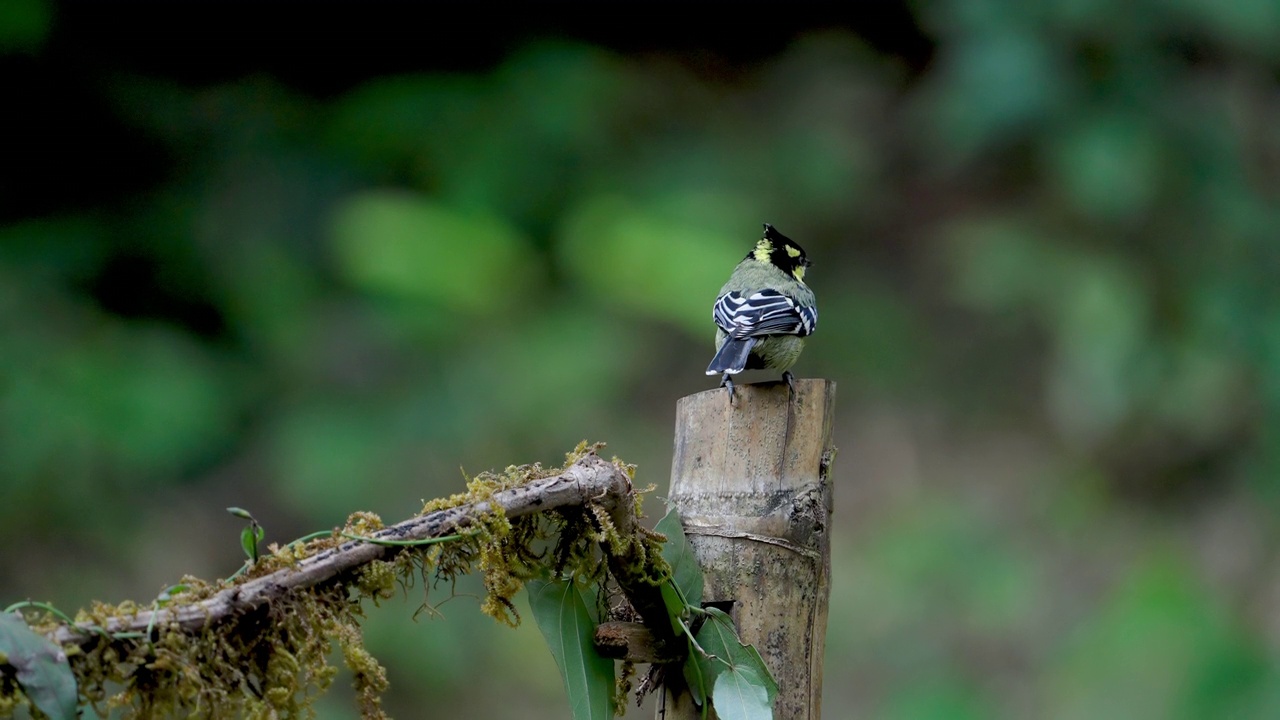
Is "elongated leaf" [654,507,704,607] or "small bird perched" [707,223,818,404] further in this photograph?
"small bird perched" [707,223,818,404]

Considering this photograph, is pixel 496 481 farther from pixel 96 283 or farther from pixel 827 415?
pixel 96 283

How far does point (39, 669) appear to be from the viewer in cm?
127

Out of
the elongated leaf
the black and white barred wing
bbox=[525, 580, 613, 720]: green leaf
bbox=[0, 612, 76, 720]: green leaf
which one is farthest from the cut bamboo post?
bbox=[0, 612, 76, 720]: green leaf

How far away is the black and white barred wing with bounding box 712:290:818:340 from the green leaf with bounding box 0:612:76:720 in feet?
6.14

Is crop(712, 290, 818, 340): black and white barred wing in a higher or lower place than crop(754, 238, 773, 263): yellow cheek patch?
lower

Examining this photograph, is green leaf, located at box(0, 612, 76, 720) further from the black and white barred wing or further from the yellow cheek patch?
the yellow cheek patch

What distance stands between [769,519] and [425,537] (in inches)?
24.0

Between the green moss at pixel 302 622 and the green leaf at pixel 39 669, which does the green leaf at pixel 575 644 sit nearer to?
the green moss at pixel 302 622

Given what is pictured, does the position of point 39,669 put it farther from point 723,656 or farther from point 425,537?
point 723,656

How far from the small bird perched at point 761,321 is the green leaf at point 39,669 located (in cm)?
162

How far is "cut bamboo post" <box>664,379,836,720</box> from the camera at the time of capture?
188 cm

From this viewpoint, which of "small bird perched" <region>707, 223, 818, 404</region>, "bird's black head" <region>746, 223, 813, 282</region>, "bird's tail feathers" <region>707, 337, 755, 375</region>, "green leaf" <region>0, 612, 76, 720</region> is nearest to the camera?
"green leaf" <region>0, 612, 76, 720</region>

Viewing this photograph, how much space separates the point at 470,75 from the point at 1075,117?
12.2ft

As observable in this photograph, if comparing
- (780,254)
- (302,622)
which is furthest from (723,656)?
(780,254)
